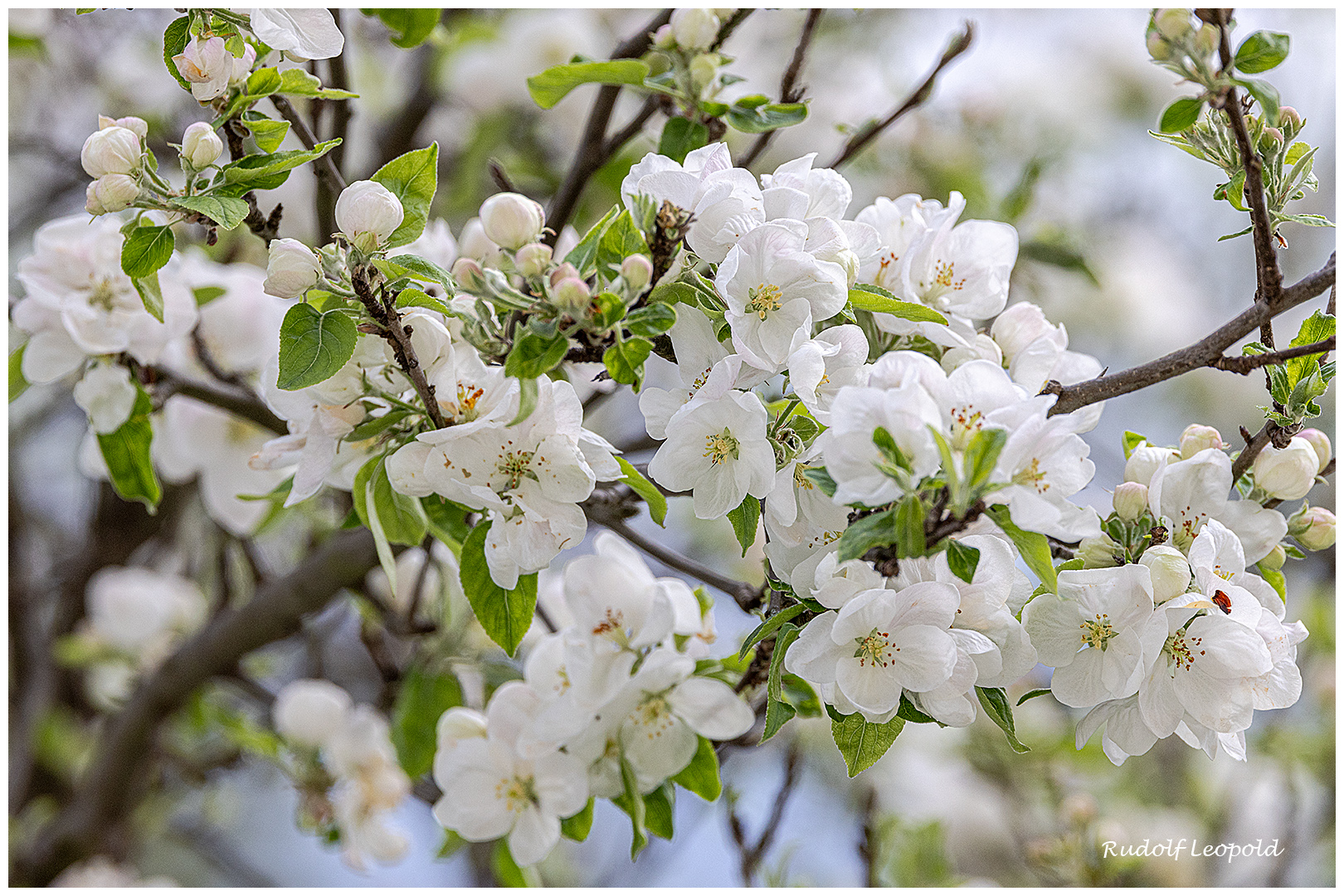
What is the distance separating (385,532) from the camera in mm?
629

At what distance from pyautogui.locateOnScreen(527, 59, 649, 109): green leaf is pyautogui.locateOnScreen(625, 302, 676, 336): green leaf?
0.31 m

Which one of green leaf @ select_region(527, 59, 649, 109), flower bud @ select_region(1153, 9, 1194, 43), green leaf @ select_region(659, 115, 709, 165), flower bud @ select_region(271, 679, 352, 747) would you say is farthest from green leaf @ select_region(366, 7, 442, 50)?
flower bud @ select_region(271, 679, 352, 747)

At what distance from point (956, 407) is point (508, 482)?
0.25m

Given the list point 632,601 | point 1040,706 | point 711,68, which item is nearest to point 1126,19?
point 1040,706

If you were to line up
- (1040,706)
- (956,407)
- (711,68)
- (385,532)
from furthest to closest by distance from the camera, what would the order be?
(1040,706)
(711,68)
(385,532)
(956,407)

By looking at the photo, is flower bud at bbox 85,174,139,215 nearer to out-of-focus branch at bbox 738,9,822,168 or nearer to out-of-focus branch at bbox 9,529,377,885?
out-of-focus branch at bbox 9,529,377,885

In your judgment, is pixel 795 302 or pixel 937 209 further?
pixel 937 209

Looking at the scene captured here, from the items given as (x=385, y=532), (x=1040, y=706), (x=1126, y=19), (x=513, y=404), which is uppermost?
(x=513, y=404)

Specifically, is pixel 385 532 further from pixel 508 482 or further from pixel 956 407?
pixel 956 407

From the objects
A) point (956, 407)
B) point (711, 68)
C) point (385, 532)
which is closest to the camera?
point (956, 407)

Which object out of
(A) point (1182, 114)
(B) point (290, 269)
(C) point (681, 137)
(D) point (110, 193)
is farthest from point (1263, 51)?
(D) point (110, 193)

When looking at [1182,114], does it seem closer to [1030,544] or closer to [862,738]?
[1030,544]

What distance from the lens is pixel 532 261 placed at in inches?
19.9

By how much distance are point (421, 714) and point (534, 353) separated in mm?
638
